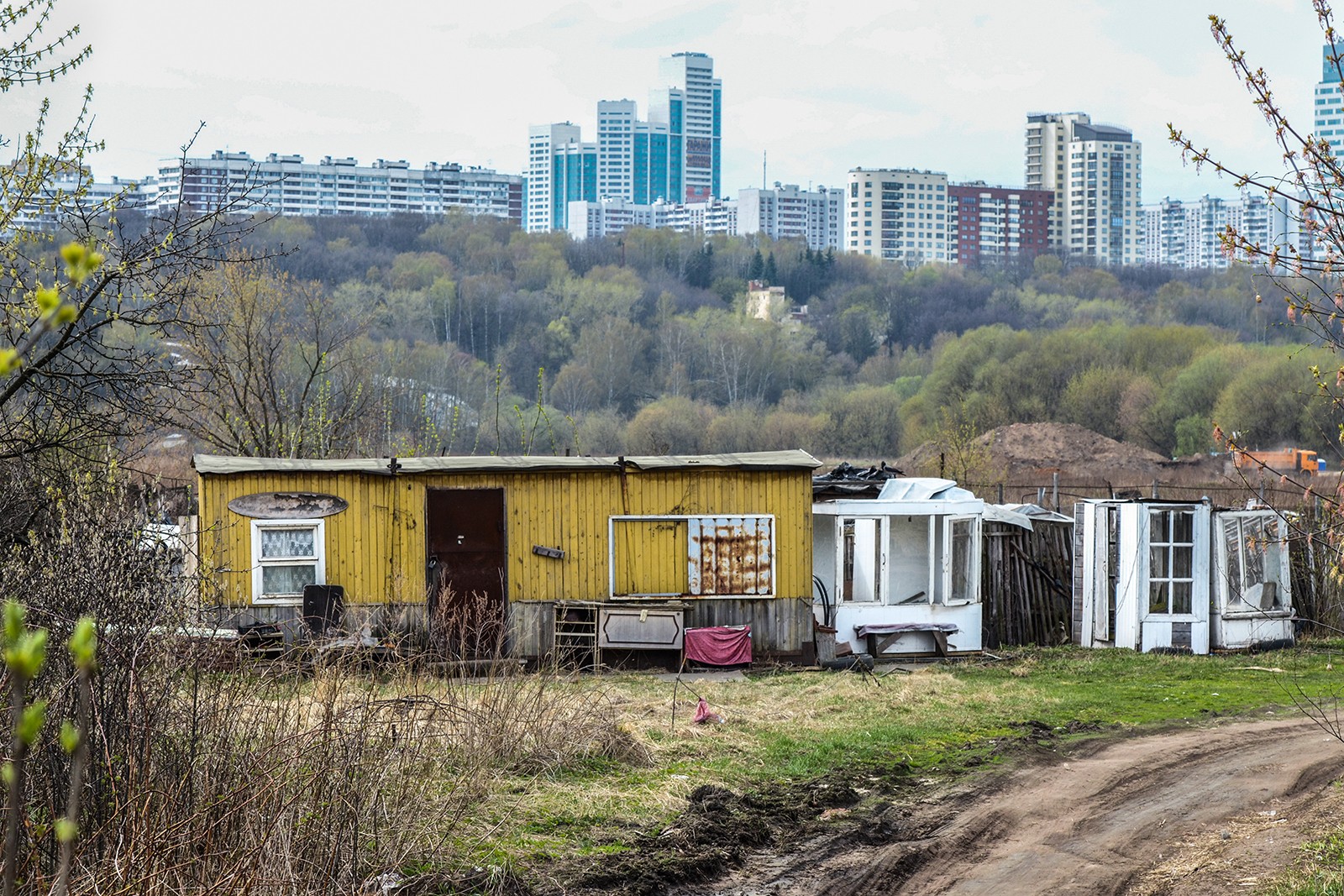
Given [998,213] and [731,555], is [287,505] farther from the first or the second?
[998,213]

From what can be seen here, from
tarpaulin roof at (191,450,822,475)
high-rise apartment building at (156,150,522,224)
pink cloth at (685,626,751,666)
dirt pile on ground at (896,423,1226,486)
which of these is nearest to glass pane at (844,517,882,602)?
tarpaulin roof at (191,450,822,475)

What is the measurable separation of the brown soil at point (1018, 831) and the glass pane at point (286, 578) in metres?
8.47

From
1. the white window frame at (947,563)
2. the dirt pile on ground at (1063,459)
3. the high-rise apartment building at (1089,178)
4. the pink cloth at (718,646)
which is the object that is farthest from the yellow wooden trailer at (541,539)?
the high-rise apartment building at (1089,178)

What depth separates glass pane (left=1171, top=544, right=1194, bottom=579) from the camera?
18.2 m

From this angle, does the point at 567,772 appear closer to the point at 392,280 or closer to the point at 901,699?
the point at 901,699

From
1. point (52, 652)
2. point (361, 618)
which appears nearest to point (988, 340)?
point (361, 618)

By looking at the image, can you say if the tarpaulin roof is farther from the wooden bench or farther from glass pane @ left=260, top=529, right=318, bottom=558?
the wooden bench

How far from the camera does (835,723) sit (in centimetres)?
1280

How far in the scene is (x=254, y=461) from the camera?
16.3m

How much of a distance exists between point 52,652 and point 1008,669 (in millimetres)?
13125

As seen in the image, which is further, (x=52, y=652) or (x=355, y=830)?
(x=355, y=830)

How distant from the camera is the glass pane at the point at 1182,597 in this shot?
59.9 feet

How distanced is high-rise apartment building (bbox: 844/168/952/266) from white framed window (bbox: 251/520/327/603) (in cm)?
17023

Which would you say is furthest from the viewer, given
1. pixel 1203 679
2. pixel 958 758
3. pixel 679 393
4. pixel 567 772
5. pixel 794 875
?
pixel 679 393
